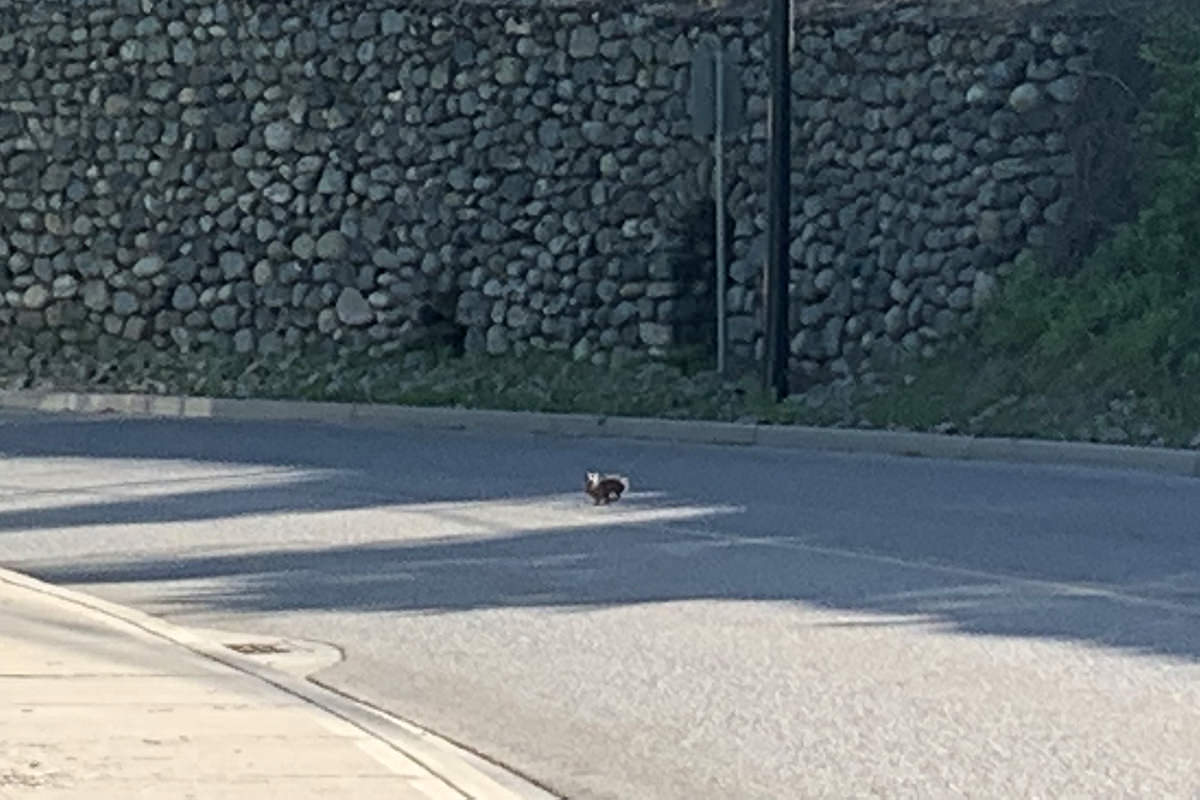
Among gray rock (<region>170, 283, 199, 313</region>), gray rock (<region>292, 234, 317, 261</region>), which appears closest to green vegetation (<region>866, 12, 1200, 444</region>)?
gray rock (<region>292, 234, 317, 261</region>)

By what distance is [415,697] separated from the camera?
11969mm

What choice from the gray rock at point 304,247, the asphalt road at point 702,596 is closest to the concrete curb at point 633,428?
the asphalt road at point 702,596

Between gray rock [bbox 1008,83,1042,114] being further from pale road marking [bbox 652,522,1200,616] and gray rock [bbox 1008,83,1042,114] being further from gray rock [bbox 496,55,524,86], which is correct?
pale road marking [bbox 652,522,1200,616]

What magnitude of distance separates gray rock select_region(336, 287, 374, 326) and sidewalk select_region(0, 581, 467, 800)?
17.1 m

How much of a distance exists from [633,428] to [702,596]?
10.4 meters

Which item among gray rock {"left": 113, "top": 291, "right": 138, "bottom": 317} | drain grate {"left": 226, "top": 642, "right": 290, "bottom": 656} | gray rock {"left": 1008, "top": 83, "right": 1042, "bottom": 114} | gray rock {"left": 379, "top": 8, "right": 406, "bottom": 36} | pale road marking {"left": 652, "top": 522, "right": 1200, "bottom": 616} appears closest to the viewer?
drain grate {"left": 226, "top": 642, "right": 290, "bottom": 656}

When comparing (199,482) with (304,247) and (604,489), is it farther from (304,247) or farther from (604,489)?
(304,247)

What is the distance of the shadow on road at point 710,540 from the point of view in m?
14.3

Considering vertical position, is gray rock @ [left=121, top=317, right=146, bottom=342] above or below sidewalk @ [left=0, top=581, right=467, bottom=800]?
above

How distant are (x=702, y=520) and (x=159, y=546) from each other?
114 inches

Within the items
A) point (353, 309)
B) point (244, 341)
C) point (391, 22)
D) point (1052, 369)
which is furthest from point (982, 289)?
point (244, 341)

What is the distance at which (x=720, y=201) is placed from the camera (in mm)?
26781

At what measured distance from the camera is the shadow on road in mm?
14297

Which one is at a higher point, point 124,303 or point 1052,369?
point 124,303
